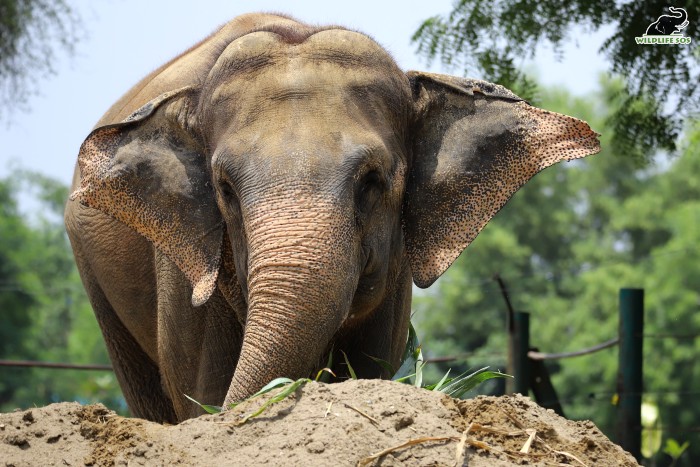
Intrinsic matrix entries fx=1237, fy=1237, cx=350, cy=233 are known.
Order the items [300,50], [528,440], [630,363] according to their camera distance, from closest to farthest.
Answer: [528,440] → [300,50] → [630,363]

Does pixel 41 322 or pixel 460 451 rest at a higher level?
pixel 460 451

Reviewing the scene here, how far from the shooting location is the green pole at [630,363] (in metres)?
8.31

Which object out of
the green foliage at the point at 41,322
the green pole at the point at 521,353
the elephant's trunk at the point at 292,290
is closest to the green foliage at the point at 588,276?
the green foliage at the point at 41,322

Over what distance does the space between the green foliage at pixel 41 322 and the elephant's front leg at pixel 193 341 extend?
83.2 feet

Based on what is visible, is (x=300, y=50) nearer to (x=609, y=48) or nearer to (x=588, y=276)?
(x=609, y=48)

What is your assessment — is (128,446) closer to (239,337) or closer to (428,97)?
(239,337)

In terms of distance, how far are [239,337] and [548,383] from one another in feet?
12.1

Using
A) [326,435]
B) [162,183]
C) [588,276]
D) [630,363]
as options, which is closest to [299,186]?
[162,183]

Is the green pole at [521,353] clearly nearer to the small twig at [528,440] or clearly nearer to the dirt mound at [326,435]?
the dirt mound at [326,435]

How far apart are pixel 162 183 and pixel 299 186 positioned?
4.28 feet

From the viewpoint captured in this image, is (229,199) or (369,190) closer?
(369,190)

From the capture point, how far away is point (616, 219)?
5438 centimetres

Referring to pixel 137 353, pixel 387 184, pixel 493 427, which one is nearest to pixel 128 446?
pixel 493 427

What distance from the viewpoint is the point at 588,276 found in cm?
4475
